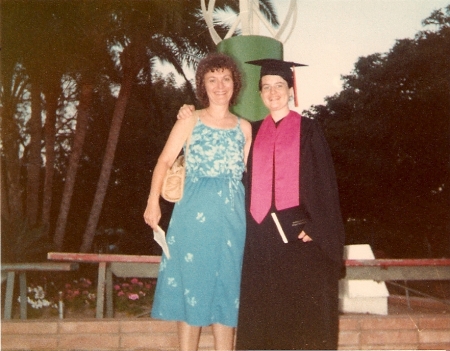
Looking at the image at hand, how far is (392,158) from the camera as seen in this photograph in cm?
1296

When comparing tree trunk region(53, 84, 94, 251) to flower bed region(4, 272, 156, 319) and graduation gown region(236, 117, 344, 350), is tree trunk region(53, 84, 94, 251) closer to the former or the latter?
flower bed region(4, 272, 156, 319)

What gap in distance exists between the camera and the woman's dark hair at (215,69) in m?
2.49

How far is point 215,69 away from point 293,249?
41.9 inches

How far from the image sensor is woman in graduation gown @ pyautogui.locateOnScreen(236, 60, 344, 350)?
7.32ft

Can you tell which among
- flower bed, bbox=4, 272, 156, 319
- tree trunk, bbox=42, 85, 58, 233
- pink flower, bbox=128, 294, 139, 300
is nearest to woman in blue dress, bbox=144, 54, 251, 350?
flower bed, bbox=4, 272, 156, 319

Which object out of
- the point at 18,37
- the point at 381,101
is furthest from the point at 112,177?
the point at 381,101

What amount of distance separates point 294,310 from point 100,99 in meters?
9.33

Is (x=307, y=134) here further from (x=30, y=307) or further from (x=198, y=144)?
(x=30, y=307)

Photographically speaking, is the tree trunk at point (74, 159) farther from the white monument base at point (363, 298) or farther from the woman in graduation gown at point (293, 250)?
the woman in graduation gown at point (293, 250)

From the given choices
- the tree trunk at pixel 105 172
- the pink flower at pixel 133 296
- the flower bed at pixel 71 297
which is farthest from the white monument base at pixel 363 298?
the tree trunk at pixel 105 172

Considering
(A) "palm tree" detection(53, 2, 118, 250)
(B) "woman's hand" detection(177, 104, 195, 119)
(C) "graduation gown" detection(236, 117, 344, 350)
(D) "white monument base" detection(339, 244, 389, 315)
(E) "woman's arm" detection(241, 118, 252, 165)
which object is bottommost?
(D) "white monument base" detection(339, 244, 389, 315)

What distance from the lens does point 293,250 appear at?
7.37 feet

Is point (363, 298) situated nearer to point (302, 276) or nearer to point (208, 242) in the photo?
point (302, 276)

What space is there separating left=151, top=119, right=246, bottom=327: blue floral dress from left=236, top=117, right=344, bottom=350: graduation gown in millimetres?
105
